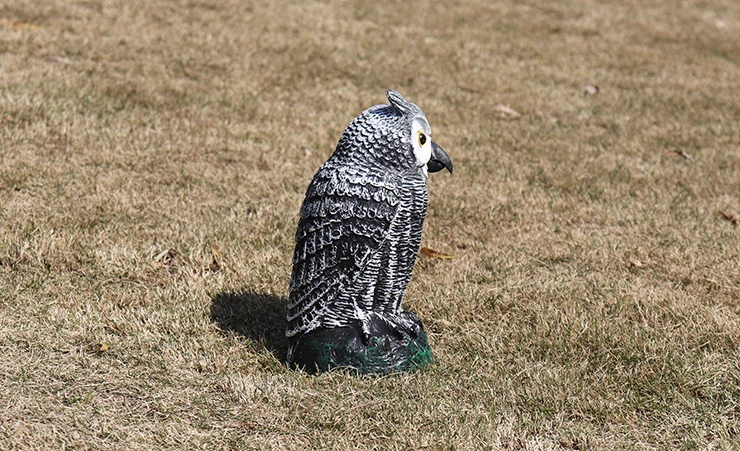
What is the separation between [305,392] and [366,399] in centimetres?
27

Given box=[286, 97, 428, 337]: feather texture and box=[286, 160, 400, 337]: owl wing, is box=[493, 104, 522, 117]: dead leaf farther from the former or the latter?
box=[286, 160, 400, 337]: owl wing

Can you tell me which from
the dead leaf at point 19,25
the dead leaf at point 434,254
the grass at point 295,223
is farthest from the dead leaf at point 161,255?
the dead leaf at point 19,25

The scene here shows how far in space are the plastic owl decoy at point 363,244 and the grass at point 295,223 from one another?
173mm

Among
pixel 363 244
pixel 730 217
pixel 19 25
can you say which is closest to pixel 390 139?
pixel 363 244

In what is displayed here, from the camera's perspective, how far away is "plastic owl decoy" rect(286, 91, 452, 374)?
142 inches

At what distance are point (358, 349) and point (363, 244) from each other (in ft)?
1.55

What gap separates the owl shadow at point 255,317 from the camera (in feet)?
13.6

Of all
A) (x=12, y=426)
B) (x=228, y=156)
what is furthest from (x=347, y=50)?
(x=12, y=426)

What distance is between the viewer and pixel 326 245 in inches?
143

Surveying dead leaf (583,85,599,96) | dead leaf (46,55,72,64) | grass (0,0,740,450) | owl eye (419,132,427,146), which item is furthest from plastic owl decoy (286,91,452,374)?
dead leaf (583,85,599,96)

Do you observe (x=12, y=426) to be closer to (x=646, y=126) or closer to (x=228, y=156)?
(x=228, y=156)

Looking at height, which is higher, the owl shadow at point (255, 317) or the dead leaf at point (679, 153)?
the owl shadow at point (255, 317)

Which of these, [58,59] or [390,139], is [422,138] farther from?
[58,59]

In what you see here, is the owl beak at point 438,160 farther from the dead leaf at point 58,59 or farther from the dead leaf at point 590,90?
the dead leaf at point 590,90
